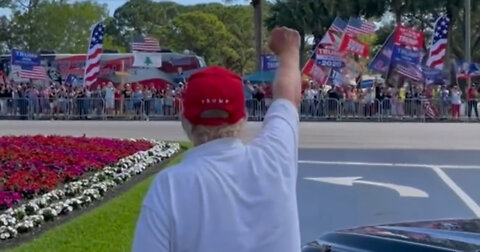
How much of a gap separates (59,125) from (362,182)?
1777cm

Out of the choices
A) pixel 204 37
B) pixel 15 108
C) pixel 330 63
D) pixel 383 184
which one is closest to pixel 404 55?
pixel 330 63

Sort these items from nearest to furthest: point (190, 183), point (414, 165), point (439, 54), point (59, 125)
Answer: point (190, 183) < point (414, 165) < point (59, 125) < point (439, 54)

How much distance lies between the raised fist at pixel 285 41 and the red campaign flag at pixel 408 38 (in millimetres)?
33361

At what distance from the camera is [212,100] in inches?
128

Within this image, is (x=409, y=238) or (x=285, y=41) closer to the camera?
(x=285, y=41)

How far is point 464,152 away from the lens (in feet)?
70.8

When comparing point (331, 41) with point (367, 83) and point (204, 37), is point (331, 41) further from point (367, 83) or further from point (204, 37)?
point (204, 37)

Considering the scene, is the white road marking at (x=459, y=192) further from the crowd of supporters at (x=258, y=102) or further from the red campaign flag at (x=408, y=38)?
the red campaign flag at (x=408, y=38)

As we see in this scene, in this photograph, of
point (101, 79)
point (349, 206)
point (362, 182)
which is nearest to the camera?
point (349, 206)

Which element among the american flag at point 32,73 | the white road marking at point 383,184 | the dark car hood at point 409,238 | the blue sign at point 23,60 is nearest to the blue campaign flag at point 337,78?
the american flag at point 32,73

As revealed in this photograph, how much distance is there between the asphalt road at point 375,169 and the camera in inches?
491

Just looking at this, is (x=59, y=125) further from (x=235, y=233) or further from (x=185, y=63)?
(x=235, y=233)

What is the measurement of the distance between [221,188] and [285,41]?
0.73m

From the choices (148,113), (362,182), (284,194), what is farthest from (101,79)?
(284,194)
